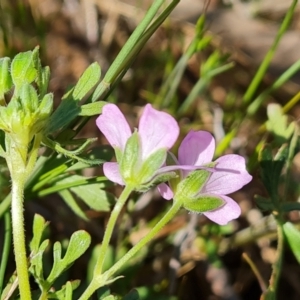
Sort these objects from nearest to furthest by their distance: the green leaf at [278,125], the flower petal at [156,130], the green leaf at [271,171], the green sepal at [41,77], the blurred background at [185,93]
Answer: the flower petal at [156,130] → the green sepal at [41,77] → the green leaf at [271,171] → the green leaf at [278,125] → the blurred background at [185,93]

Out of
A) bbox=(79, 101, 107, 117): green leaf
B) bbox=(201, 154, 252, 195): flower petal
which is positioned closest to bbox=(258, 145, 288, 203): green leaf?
bbox=(201, 154, 252, 195): flower petal

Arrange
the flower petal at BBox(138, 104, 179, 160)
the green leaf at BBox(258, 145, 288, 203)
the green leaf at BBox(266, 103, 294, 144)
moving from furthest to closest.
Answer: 1. the green leaf at BBox(266, 103, 294, 144)
2. the green leaf at BBox(258, 145, 288, 203)
3. the flower petal at BBox(138, 104, 179, 160)

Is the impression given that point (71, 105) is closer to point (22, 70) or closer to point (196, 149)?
point (22, 70)

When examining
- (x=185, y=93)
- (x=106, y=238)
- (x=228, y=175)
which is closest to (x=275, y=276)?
(x=228, y=175)

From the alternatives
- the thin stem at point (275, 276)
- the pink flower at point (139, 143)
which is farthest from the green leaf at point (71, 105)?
the thin stem at point (275, 276)

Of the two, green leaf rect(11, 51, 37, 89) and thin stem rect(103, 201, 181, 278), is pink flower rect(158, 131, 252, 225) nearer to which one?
thin stem rect(103, 201, 181, 278)

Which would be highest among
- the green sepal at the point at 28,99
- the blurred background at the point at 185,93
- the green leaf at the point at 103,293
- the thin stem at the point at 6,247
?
the green sepal at the point at 28,99

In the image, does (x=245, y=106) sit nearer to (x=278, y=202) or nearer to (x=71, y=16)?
(x=278, y=202)

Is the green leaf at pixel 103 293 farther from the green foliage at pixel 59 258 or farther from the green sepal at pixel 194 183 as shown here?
the green sepal at pixel 194 183
